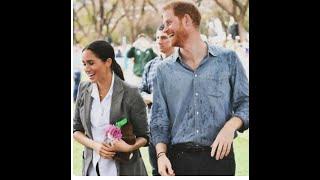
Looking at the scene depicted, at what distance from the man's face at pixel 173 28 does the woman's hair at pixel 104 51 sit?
466 mm

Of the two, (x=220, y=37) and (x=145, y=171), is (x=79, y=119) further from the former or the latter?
(x=220, y=37)

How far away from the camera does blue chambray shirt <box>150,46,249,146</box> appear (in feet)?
14.3

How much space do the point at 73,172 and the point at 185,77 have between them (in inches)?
46.6

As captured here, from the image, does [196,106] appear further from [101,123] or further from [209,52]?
[101,123]

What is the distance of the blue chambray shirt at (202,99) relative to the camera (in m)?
4.37

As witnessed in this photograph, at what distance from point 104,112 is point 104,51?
0.49 m

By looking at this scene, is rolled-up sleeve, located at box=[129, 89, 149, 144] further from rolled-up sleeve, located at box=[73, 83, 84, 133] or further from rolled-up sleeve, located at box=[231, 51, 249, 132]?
rolled-up sleeve, located at box=[231, 51, 249, 132]

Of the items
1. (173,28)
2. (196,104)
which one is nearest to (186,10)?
(173,28)

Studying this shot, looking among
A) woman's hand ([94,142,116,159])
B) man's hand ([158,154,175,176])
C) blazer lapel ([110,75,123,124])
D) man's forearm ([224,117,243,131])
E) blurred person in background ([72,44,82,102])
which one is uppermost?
blurred person in background ([72,44,82,102])

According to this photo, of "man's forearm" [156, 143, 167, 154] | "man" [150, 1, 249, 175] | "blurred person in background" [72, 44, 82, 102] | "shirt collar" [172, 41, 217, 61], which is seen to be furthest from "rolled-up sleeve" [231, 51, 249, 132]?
"blurred person in background" [72, 44, 82, 102]

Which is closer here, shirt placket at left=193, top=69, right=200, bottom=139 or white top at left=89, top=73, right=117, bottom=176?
shirt placket at left=193, top=69, right=200, bottom=139

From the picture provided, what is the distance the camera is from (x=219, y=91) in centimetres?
438

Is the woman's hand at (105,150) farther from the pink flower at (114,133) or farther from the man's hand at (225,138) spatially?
the man's hand at (225,138)
